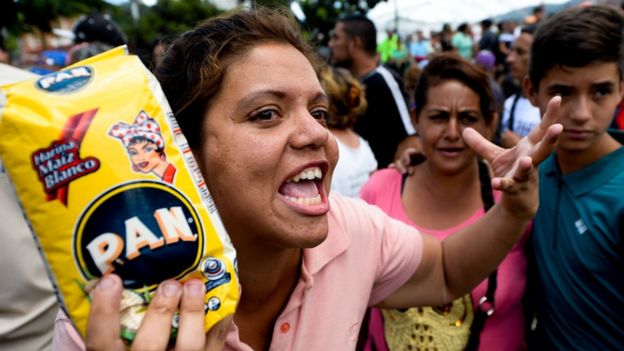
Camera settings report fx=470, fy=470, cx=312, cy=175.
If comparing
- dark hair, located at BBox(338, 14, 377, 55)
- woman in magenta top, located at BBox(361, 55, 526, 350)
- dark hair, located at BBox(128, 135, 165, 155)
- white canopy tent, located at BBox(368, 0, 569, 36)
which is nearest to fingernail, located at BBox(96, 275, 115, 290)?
dark hair, located at BBox(128, 135, 165, 155)

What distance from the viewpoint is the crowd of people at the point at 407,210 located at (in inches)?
47.8

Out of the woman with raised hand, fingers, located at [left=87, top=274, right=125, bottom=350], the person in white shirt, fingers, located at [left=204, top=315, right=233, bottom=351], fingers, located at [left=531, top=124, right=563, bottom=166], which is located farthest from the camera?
the person in white shirt

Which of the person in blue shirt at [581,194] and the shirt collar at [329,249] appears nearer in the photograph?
the shirt collar at [329,249]

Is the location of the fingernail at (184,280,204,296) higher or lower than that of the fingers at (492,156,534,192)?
higher

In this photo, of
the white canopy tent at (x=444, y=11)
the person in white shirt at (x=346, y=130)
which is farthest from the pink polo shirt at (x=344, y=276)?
the white canopy tent at (x=444, y=11)

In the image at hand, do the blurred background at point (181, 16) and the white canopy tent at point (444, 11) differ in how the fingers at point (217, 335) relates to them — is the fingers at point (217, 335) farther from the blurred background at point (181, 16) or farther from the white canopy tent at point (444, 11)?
the white canopy tent at point (444, 11)

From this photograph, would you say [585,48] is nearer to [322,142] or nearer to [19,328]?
[322,142]

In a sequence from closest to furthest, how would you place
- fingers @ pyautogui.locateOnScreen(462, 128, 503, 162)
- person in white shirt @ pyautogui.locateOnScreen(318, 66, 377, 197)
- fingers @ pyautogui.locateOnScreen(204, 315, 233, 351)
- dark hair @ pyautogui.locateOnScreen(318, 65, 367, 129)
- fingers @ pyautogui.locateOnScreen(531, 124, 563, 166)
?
fingers @ pyautogui.locateOnScreen(204, 315, 233, 351) < fingers @ pyautogui.locateOnScreen(531, 124, 563, 166) < fingers @ pyautogui.locateOnScreen(462, 128, 503, 162) < person in white shirt @ pyautogui.locateOnScreen(318, 66, 377, 197) < dark hair @ pyautogui.locateOnScreen(318, 65, 367, 129)

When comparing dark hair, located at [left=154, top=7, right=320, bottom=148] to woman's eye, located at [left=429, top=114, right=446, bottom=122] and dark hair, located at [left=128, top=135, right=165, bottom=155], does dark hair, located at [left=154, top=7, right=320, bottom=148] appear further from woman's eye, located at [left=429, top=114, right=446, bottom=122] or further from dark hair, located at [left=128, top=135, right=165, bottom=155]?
woman's eye, located at [left=429, top=114, right=446, bottom=122]

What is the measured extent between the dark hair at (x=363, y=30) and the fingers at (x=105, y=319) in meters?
4.28

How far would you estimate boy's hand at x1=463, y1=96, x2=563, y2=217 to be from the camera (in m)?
1.37

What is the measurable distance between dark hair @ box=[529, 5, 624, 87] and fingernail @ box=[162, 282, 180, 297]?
5.88 feet

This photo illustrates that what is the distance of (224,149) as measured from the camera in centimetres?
121

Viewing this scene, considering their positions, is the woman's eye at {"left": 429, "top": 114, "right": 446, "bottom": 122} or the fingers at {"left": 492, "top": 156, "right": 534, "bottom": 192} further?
the woman's eye at {"left": 429, "top": 114, "right": 446, "bottom": 122}
